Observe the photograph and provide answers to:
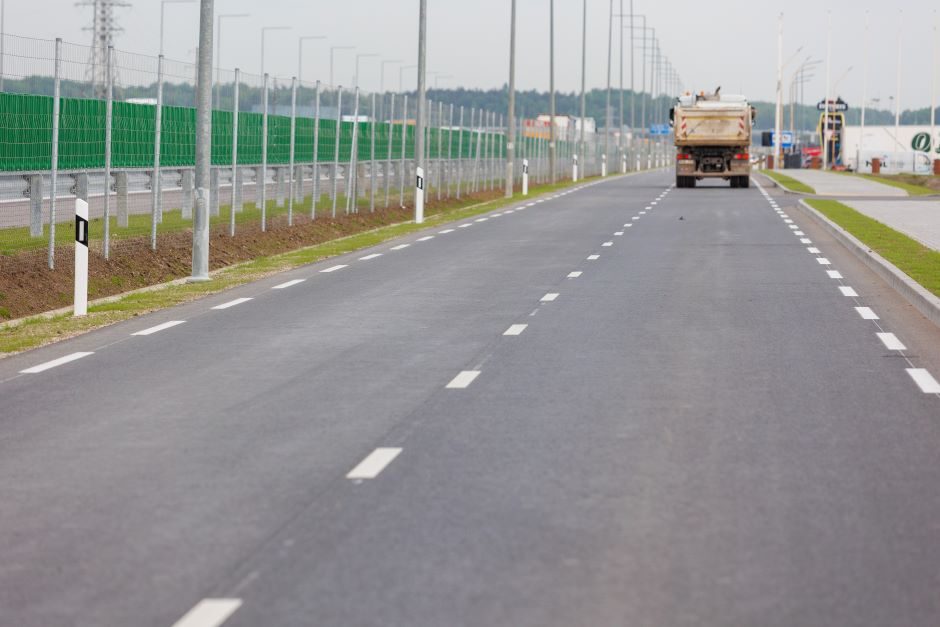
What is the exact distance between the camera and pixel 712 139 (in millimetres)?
58250

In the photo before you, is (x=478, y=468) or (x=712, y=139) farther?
(x=712, y=139)

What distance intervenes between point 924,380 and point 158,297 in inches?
368

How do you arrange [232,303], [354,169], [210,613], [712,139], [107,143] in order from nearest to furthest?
1. [210,613]
2. [232,303]
3. [107,143]
4. [354,169]
5. [712,139]

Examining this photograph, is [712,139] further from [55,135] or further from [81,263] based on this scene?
[81,263]

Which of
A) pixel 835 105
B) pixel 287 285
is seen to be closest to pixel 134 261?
pixel 287 285

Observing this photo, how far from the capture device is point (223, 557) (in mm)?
6246

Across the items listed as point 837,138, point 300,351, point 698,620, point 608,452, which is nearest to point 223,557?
point 698,620

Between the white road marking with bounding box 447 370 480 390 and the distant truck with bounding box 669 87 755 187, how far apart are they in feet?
155

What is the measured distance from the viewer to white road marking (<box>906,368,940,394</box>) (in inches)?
419

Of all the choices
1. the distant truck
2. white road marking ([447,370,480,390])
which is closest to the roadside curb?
white road marking ([447,370,480,390])

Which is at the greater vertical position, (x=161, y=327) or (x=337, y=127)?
(x=337, y=127)

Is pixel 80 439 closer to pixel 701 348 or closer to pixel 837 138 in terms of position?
pixel 701 348

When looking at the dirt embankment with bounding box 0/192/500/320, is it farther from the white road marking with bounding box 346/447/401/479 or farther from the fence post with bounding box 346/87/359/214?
the white road marking with bounding box 346/447/401/479

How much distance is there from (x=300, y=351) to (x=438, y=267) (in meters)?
Answer: 9.08
